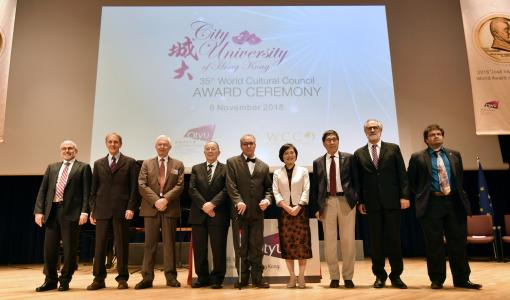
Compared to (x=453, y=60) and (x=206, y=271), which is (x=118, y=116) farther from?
(x=453, y=60)

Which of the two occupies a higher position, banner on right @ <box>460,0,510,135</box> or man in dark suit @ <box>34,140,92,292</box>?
banner on right @ <box>460,0,510,135</box>

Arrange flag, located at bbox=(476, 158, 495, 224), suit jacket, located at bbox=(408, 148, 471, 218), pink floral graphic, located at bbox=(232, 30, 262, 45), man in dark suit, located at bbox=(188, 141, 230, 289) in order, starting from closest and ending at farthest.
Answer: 1. suit jacket, located at bbox=(408, 148, 471, 218)
2. man in dark suit, located at bbox=(188, 141, 230, 289)
3. pink floral graphic, located at bbox=(232, 30, 262, 45)
4. flag, located at bbox=(476, 158, 495, 224)

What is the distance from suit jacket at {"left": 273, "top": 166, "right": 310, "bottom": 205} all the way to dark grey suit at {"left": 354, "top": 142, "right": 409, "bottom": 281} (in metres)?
0.49

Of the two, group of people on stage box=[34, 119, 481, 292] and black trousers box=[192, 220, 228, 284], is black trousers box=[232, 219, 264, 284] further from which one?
black trousers box=[192, 220, 228, 284]

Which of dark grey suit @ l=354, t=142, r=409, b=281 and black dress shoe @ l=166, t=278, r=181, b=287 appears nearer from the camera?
dark grey suit @ l=354, t=142, r=409, b=281

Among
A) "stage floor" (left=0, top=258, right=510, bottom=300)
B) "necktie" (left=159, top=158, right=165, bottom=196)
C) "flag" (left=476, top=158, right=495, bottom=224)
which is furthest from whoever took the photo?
"flag" (left=476, top=158, right=495, bottom=224)

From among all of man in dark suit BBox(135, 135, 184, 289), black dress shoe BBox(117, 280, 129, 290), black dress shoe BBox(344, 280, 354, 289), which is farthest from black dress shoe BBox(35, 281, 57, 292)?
black dress shoe BBox(344, 280, 354, 289)

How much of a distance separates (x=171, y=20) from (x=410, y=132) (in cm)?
382

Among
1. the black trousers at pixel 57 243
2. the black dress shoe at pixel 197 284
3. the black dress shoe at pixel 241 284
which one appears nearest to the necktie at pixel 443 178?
the black dress shoe at pixel 241 284

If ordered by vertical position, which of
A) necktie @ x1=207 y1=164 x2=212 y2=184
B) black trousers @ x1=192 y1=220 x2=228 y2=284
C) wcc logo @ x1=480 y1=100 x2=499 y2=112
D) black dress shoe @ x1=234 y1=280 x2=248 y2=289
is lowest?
black dress shoe @ x1=234 y1=280 x2=248 y2=289

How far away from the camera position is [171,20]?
5652mm

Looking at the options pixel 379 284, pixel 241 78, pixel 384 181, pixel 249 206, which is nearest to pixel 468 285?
pixel 379 284

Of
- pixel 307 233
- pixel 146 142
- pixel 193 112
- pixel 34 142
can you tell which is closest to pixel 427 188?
pixel 307 233

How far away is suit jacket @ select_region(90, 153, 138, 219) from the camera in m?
3.51
